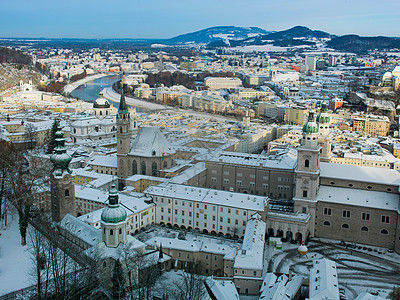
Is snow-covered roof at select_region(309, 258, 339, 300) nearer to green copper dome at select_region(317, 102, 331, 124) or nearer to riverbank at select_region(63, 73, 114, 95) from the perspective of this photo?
green copper dome at select_region(317, 102, 331, 124)

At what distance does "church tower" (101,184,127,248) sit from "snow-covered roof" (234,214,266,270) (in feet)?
21.5

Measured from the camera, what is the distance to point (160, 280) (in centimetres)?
2180

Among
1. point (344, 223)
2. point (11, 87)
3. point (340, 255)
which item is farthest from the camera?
point (11, 87)

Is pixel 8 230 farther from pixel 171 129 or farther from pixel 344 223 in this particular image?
pixel 171 129

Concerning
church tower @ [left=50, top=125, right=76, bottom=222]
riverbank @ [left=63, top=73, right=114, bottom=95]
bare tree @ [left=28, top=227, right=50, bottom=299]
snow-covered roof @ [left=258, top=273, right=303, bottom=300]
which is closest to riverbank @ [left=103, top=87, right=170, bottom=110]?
riverbank @ [left=63, top=73, right=114, bottom=95]

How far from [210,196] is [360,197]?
9.78m

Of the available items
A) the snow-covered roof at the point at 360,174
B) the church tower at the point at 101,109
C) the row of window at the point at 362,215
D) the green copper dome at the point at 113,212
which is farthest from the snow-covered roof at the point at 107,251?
the church tower at the point at 101,109

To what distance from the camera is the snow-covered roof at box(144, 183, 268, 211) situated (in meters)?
28.8

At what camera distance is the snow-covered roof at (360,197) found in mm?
28531

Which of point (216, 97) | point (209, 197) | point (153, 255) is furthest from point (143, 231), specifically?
point (216, 97)

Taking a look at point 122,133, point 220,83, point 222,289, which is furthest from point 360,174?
point 220,83

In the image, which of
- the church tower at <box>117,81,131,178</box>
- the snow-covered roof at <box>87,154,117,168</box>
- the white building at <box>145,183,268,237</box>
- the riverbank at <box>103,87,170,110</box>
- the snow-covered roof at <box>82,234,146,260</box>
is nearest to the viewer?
the snow-covered roof at <box>82,234,146,260</box>

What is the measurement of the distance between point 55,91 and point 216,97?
37229 mm

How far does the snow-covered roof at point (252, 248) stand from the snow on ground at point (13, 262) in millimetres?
9868
